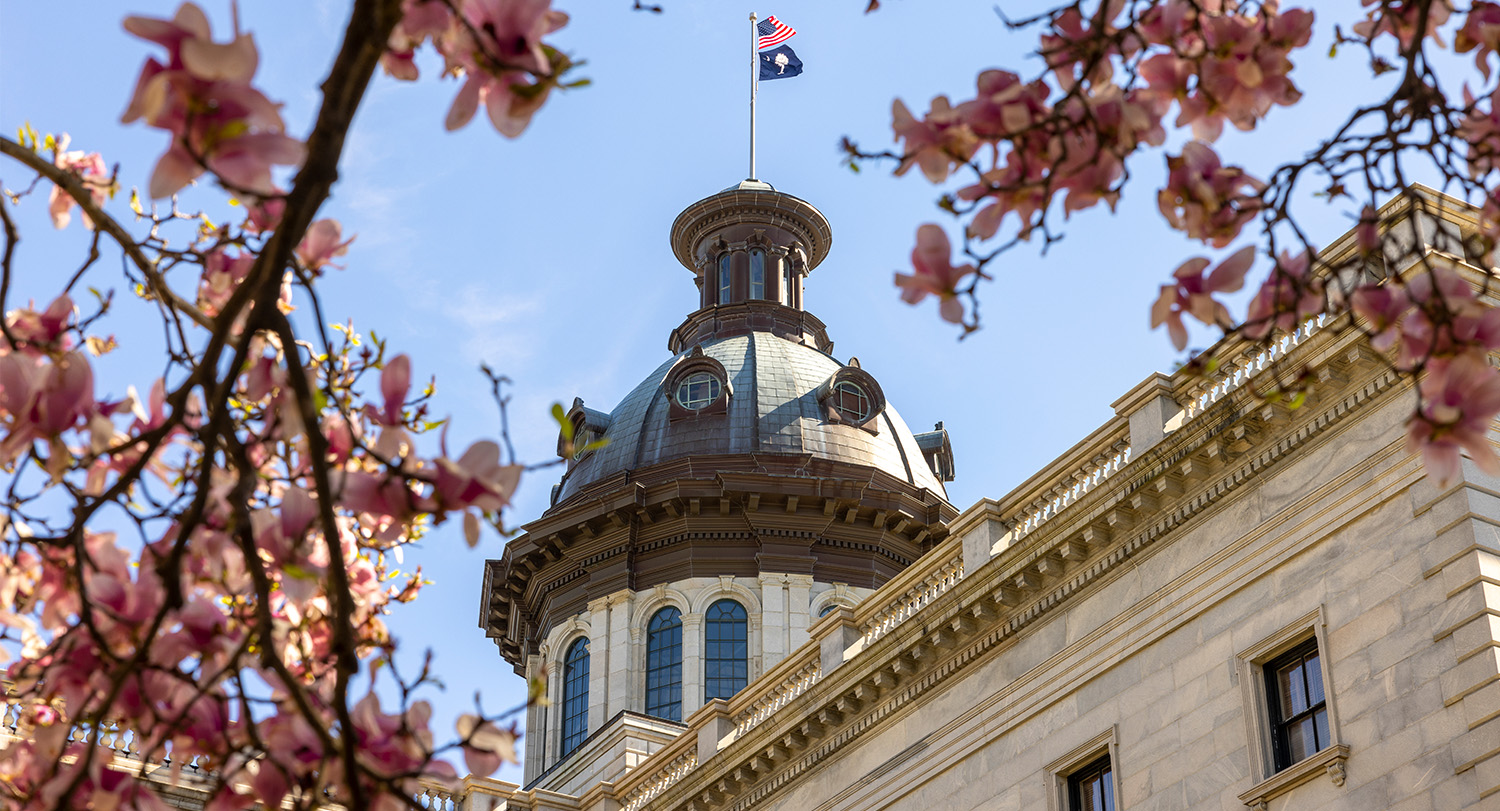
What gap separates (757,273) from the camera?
57875 millimetres

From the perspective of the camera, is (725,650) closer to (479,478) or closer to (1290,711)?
(1290,711)

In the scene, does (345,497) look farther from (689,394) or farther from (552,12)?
(689,394)

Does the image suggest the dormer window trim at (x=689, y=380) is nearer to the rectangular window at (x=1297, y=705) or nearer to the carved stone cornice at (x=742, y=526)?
the carved stone cornice at (x=742, y=526)

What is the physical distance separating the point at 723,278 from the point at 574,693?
49.1 feet

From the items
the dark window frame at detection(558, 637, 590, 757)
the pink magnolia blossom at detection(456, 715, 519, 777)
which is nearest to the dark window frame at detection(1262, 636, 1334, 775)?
the pink magnolia blossom at detection(456, 715, 519, 777)

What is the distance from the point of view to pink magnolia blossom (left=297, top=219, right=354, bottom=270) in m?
6.65

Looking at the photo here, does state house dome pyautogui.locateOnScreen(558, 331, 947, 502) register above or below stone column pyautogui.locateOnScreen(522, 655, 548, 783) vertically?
above

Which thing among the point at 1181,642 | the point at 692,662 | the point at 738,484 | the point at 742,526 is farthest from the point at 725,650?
the point at 1181,642

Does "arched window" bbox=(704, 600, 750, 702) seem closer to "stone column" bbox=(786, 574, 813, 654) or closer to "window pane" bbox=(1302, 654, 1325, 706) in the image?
"stone column" bbox=(786, 574, 813, 654)

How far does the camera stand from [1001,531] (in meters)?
25.6

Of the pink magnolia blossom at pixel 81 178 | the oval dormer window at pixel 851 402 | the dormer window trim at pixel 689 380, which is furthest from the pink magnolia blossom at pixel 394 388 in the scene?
the oval dormer window at pixel 851 402

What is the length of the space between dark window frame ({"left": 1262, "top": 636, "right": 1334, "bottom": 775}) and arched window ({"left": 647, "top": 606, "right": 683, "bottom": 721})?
28037 mm

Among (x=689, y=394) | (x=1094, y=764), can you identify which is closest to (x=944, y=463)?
(x=689, y=394)

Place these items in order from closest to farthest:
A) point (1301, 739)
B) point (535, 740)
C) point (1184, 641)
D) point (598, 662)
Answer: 1. point (1301, 739)
2. point (1184, 641)
3. point (598, 662)
4. point (535, 740)
